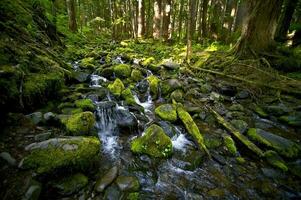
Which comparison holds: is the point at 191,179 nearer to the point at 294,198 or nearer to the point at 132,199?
the point at 132,199

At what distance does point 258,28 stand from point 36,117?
319 inches

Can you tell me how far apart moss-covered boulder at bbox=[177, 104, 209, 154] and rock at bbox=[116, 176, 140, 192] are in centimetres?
178

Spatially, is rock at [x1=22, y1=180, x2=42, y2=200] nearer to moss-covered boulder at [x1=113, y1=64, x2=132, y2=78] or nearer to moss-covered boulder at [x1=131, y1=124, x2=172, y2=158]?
moss-covered boulder at [x1=131, y1=124, x2=172, y2=158]

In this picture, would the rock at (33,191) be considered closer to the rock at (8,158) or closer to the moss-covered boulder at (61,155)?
the moss-covered boulder at (61,155)

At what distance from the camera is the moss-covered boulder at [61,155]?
3236mm

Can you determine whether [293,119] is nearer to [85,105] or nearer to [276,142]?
[276,142]

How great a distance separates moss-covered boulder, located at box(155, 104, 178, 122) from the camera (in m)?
5.71

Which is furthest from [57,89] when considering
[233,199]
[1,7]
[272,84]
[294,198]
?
[272,84]

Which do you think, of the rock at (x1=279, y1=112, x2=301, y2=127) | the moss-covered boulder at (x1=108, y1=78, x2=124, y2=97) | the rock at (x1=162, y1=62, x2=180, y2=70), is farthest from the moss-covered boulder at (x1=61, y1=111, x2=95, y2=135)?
the rock at (x1=162, y1=62, x2=180, y2=70)

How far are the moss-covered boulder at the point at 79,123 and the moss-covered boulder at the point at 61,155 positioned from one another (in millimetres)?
606

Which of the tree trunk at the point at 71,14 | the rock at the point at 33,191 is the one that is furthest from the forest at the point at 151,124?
the tree trunk at the point at 71,14

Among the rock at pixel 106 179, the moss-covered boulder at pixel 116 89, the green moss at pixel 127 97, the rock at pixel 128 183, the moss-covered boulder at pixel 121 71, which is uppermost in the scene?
the moss-covered boulder at pixel 121 71

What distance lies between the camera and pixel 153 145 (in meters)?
4.43

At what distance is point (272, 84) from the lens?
7258 mm
